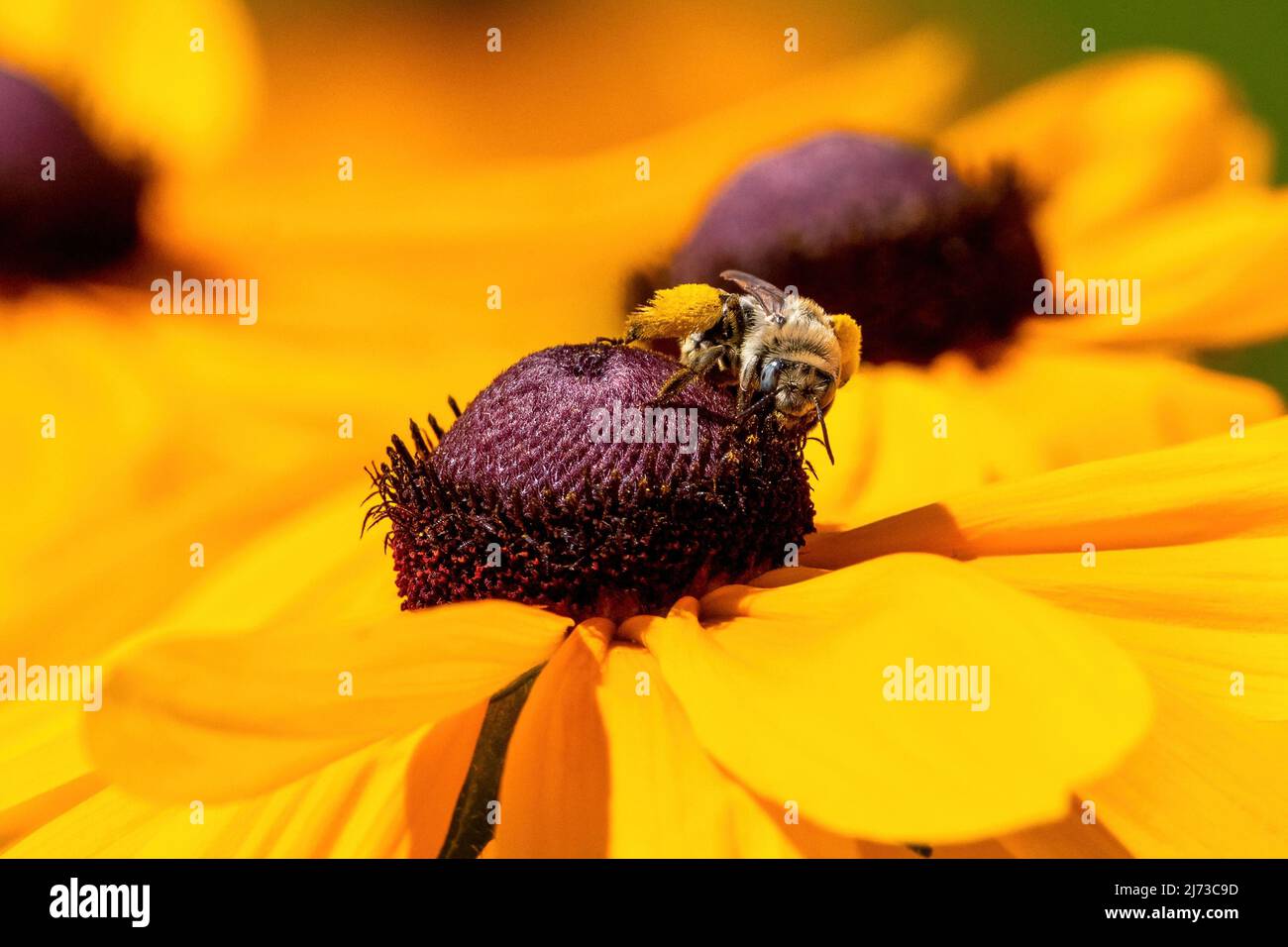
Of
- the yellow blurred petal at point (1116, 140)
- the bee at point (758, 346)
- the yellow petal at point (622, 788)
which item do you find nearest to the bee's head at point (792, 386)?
the bee at point (758, 346)

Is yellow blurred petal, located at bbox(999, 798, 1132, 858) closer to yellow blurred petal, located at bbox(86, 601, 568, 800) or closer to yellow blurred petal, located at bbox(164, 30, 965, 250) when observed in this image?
yellow blurred petal, located at bbox(86, 601, 568, 800)

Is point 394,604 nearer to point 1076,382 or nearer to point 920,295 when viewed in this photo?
point 920,295

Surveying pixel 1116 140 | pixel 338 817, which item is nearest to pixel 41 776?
pixel 338 817

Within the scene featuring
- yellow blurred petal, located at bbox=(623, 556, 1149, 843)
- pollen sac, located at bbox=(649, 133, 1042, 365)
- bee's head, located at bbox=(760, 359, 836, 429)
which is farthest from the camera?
pollen sac, located at bbox=(649, 133, 1042, 365)

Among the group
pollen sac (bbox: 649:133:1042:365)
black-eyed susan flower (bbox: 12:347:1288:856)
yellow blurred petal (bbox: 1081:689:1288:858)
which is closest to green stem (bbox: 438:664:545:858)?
black-eyed susan flower (bbox: 12:347:1288:856)

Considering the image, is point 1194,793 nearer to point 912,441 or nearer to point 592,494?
point 592,494

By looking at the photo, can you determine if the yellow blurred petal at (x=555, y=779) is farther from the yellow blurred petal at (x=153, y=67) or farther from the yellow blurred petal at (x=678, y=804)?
the yellow blurred petal at (x=153, y=67)

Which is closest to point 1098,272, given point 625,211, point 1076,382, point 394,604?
point 1076,382
